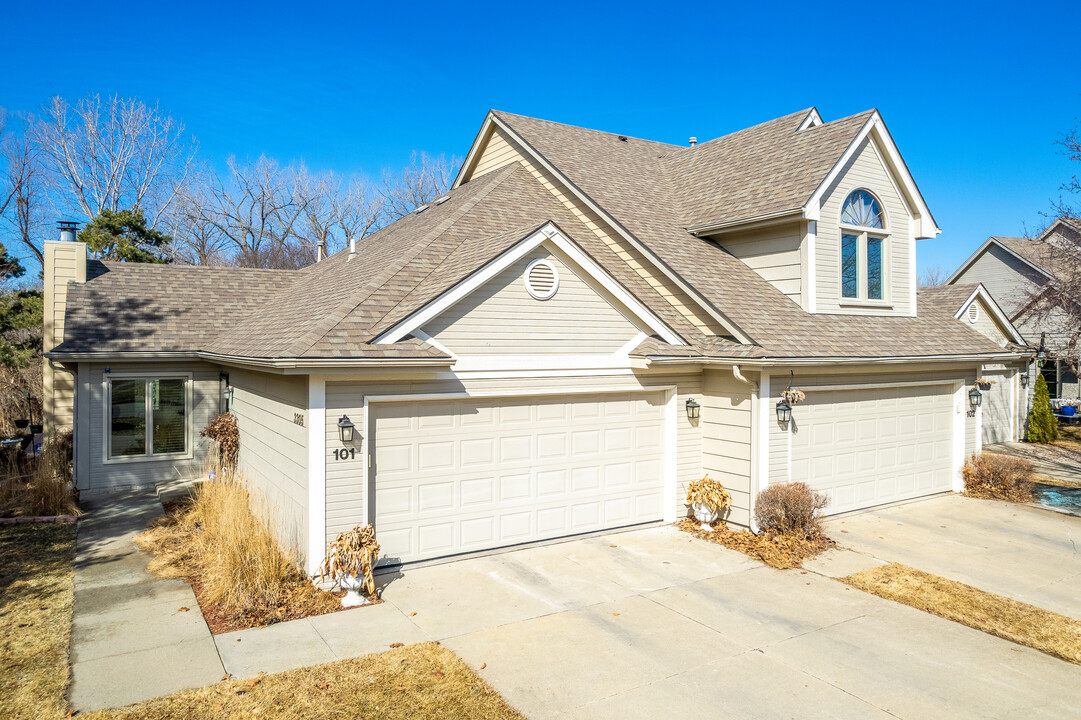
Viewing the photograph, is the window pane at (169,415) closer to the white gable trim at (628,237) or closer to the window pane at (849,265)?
the white gable trim at (628,237)

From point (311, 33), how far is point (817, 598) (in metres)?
19.4

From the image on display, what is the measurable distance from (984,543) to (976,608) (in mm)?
3101

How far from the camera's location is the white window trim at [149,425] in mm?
13227

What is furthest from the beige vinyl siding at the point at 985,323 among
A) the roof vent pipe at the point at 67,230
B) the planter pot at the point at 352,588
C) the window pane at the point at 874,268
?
the roof vent pipe at the point at 67,230

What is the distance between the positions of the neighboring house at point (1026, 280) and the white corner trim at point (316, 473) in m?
22.5

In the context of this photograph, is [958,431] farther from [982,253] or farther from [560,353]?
[982,253]

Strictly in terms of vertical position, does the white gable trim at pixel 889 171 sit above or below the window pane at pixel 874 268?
above

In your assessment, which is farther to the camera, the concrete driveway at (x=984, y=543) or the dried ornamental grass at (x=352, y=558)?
the concrete driveway at (x=984, y=543)

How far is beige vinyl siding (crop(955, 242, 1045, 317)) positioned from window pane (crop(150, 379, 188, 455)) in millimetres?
28572

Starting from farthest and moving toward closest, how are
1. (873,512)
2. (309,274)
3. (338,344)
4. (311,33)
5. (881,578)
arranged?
(311,33) → (309,274) → (873,512) → (881,578) → (338,344)

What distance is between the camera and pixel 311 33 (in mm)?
19688

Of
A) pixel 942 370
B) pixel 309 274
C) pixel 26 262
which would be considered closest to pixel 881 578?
pixel 942 370

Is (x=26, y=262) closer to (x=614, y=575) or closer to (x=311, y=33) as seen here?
(x=311, y=33)

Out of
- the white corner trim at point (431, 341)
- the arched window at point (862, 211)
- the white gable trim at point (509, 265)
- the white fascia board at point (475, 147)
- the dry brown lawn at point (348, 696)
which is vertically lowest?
the dry brown lawn at point (348, 696)
